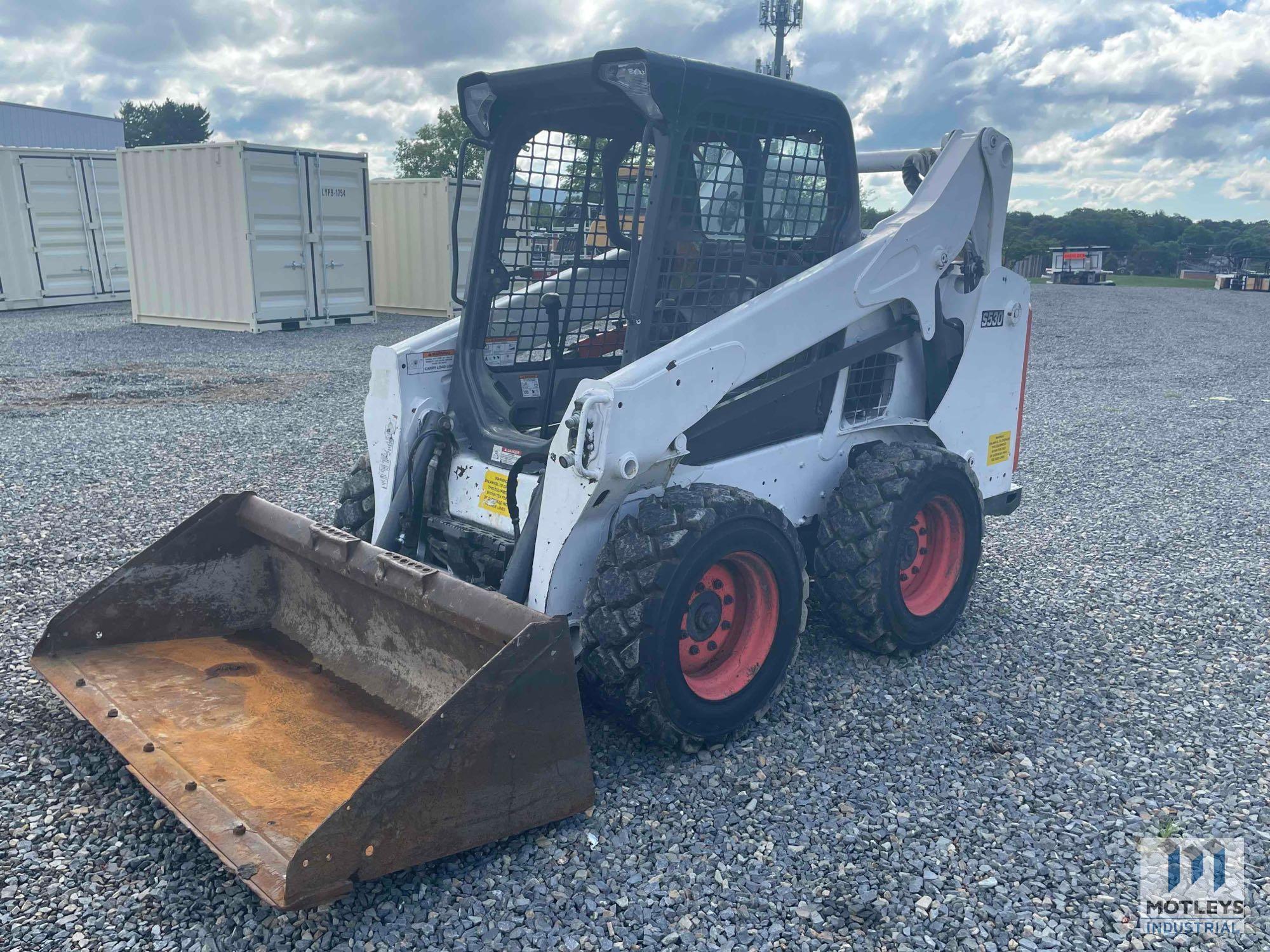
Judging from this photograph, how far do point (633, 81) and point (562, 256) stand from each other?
43.8 inches

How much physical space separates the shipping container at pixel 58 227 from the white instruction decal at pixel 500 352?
57.8 feet

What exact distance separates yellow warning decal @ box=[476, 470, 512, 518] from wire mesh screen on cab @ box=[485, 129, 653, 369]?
2.11 ft

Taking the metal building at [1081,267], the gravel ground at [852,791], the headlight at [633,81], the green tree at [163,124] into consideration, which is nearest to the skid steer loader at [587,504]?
the headlight at [633,81]

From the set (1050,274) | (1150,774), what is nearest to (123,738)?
(1150,774)

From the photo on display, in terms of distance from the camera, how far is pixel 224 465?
7.90 meters

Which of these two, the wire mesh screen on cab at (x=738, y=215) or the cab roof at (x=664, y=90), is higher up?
the cab roof at (x=664, y=90)

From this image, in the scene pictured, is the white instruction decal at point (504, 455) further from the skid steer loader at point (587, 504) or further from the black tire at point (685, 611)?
the black tire at point (685, 611)

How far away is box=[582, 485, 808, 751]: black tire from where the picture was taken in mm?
3248

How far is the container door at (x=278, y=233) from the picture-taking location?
15.1 meters

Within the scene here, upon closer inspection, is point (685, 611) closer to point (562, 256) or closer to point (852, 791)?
point (852, 791)

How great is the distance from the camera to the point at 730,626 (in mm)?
3658

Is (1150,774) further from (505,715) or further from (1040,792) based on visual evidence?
(505,715)

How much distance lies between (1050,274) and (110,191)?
113 feet

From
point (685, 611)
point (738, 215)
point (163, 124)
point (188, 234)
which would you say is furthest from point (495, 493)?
point (163, 124)
